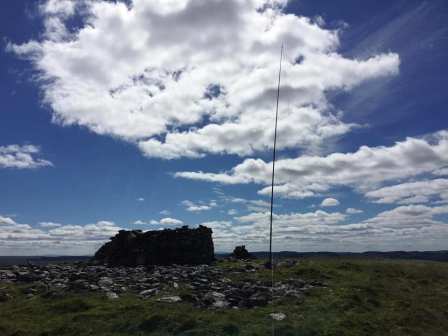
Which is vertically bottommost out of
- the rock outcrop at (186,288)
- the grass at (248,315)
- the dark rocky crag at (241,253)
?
the grass at (248,315)

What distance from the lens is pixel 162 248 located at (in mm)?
66875

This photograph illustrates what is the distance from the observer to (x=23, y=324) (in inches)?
1036

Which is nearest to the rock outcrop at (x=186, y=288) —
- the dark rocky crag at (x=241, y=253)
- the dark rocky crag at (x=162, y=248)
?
the dark rocky crag at (x=162, y=248)

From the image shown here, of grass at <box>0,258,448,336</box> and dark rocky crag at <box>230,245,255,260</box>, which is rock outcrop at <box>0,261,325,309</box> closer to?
grass at <box>0,258,448,336</box>

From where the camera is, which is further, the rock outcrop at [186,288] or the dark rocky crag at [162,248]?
the dark rocky crag at [162,248]

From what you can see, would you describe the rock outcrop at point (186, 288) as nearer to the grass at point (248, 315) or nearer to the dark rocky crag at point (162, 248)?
the grass at point (248, 315)

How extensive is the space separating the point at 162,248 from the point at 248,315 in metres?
41.4

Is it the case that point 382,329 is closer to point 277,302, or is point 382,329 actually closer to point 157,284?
point 277,302

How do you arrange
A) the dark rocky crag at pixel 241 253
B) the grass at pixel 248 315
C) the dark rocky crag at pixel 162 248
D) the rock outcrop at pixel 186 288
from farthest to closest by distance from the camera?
the dark rocky crag at pixel 241 253, the dark rocky crag at pixel 162 248, the rock outcrop at pixel 186 288, the grass at pixel 248 315

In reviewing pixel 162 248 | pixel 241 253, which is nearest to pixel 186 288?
pixel 162 248

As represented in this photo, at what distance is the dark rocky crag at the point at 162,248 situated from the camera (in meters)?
65.7

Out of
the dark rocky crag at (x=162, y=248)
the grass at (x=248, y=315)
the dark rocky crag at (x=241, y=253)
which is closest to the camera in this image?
the grass at (x=248, y=315)

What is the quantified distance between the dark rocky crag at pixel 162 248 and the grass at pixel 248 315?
98.0 feet

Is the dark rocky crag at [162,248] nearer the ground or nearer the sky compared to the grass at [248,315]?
nearer the sky
